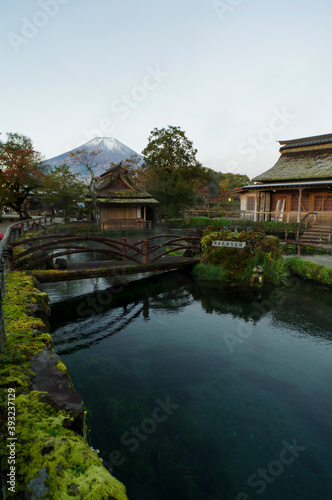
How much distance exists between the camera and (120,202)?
30.8m

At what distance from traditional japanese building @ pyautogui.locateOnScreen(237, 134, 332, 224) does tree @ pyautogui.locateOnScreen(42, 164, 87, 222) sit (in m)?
16.8

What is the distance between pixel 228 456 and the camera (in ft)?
13.5

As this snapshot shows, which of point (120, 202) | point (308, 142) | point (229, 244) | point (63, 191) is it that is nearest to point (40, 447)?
point (229, 244)

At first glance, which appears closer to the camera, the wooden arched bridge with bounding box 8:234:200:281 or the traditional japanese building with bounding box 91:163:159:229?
the wooden arched bridge with bounding box 8:234:200:281

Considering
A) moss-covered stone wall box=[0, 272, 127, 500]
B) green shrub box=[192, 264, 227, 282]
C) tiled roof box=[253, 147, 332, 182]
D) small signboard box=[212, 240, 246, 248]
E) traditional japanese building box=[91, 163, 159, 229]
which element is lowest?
green shrub box=[192, 264, 227, 282]

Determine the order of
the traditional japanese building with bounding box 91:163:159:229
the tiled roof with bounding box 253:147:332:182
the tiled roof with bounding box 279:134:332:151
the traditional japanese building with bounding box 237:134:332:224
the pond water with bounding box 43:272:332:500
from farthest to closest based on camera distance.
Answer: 1. the traditional japanese building with bounding box 91:163:159:229
2. the tiled roof with bounding box 279:134:332:151
3. the tiled roof with bounding box 253:147:332:182
4. the traditional japanese building with bounding box 237:134:332:224
5. the pond water with bounding box 43:272:332:500

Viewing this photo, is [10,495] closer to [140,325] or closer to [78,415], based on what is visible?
[78,415]

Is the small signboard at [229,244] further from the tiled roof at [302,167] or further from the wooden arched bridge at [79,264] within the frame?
the tiled roof at [302,167]

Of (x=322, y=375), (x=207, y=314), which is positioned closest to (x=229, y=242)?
(x=207, y=314)

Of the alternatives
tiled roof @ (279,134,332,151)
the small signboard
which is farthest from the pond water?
tiled roof @ (279,134,332,151)

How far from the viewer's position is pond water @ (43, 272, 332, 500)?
3.83 meters

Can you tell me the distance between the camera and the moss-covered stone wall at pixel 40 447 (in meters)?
2.12

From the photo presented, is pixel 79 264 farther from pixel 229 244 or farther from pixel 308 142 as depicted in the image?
pixel 308 142

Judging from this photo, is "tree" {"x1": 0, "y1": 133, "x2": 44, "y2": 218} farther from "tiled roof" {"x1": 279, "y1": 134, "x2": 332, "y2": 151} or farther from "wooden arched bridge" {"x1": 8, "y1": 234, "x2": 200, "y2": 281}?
"tiled roof" {"x1": 279, "y1": 134, "x2": 332, "y2": 151}
